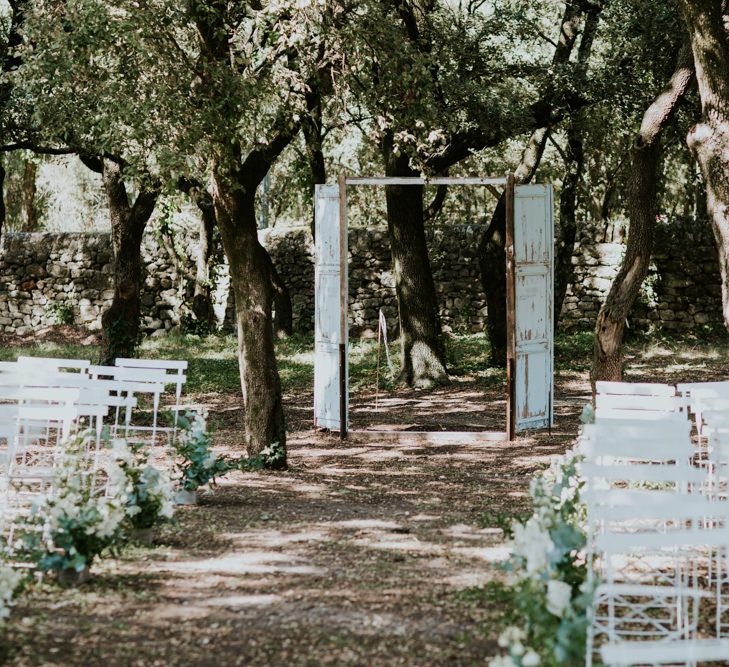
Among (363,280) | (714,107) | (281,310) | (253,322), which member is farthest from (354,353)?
(714,107)

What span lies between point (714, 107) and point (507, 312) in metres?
2.89

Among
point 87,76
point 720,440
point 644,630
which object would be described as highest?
point 87,76

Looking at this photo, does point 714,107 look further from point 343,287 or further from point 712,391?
point 343,287

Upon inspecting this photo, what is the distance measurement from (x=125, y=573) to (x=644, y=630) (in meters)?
2.70

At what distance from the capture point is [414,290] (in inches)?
575

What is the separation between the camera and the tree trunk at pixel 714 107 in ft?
28.3

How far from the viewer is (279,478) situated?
9172 mm

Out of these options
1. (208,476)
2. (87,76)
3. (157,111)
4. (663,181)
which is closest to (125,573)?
(208,476)

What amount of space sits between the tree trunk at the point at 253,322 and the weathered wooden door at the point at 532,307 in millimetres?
2609

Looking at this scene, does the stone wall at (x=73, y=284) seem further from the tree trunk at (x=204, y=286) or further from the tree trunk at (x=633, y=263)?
the tree trunk at (x=633, y=263)

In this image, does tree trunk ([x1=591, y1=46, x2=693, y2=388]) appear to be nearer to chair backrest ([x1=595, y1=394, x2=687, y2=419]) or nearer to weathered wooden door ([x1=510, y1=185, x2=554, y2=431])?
weathered wooden door ([x1=510, y1=185, x2=554, y2=431])

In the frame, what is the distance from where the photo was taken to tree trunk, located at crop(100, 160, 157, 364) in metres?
11.8

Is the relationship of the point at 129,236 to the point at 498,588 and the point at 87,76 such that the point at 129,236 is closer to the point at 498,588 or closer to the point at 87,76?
the point at 87,76

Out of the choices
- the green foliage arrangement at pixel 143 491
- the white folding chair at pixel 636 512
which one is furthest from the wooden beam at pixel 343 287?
the white folding chair at pixel 636 512
